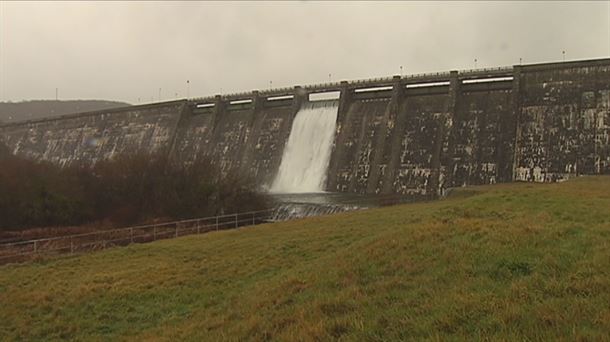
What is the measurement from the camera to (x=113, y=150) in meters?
72.6

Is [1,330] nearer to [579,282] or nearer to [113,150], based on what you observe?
[579,282]

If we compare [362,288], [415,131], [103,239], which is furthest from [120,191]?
[362,288]

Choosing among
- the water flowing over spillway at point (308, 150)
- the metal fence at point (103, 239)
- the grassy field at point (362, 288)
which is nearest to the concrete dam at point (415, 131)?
the water flowing over spillway at point (308, 150)

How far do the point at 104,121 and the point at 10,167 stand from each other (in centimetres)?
4699

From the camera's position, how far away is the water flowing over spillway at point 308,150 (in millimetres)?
52562

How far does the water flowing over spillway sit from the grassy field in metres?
33.7

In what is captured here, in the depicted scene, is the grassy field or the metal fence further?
the metal fence

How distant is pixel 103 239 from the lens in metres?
27.2

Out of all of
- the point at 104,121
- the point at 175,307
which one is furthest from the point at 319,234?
the point at 104,121

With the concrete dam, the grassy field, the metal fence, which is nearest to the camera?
the grassy field

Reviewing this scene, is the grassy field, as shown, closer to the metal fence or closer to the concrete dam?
the metal fence

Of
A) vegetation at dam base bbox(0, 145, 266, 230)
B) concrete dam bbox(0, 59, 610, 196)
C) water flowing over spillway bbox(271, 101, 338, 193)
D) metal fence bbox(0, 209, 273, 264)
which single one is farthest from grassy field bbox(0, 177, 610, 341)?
water flowing over spillway bbox(271, 101, 338, 193)

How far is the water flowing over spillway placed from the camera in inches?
Result: 2069

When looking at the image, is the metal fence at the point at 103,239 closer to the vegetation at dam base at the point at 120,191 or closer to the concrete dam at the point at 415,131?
the vegetation at dam base at the point at 120,191
